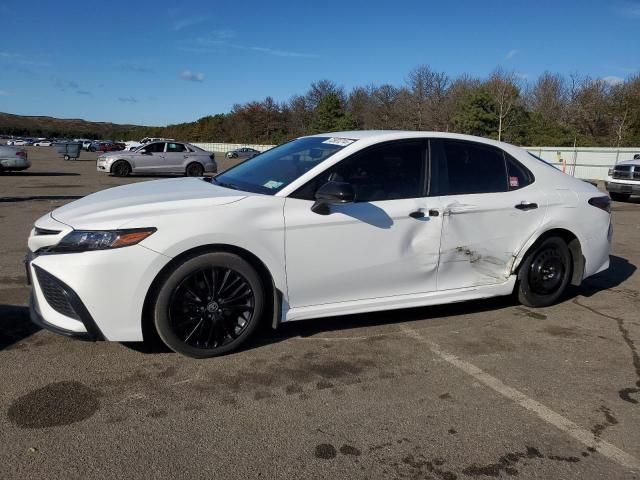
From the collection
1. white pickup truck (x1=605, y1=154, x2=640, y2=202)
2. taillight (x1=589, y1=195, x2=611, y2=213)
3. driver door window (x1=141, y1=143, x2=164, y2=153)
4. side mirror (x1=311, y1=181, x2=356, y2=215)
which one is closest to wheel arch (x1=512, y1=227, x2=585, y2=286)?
taillight (x1=589, y1=195, x2=611, y2=213)

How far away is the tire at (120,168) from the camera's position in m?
21.7

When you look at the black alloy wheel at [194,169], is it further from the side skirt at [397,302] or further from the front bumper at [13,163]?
the side skirt at [397,302]

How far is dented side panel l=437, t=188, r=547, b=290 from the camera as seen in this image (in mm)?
4516

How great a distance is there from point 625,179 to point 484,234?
1400 centimetres

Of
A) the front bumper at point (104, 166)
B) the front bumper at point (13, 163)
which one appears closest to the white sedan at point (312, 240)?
the front bumper at point (104, 166)

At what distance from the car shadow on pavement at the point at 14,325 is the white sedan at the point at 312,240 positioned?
56 cm

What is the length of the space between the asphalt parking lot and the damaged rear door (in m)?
0.49

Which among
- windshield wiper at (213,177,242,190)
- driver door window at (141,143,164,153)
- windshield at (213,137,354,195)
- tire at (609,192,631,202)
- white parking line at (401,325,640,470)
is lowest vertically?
tire at (609,192,631,202)

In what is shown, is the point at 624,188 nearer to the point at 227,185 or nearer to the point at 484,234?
the point at 484,234

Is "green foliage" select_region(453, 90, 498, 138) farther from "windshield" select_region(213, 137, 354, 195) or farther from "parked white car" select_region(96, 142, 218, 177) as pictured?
"windshield" select_region(213, 137, 354, 195)

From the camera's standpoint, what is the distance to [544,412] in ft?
10.6

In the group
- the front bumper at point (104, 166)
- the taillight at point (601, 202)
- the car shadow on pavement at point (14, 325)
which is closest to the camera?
the car shadow on pavement at point (14, 325)

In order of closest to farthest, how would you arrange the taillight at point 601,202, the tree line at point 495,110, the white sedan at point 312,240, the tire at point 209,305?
1. the white sedan at point 312,240
2. the tire at point 209,305
3. the taillight at point 601,202
4. the tree line at point 495,110

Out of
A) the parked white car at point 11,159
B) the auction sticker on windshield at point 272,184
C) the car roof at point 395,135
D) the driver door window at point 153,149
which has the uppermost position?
the car roof at point 395,135
